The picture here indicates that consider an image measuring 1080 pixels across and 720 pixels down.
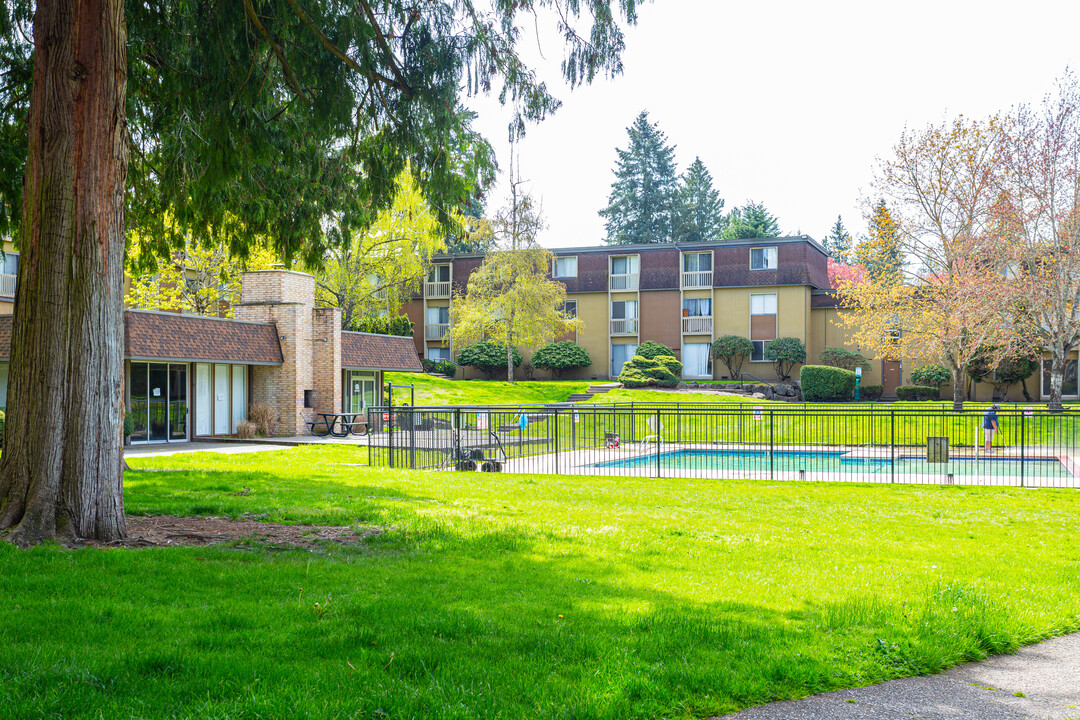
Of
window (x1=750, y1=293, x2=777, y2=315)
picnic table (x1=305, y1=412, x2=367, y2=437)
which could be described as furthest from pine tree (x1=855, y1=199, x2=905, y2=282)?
picnic table (x1=305, y1=412, x2=367, y2=437)

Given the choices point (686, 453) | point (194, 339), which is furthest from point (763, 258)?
point (194, 339)

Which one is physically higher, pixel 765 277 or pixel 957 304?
pixel 765 277

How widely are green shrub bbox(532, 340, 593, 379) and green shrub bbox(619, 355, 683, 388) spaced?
5245 mm

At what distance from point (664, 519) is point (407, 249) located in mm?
32352

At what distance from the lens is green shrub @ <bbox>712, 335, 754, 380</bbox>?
4244cm

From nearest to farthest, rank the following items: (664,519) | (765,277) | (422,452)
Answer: (664,519) < (422,452) < (765,277)

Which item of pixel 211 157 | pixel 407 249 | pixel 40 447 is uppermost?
pixel 407 249

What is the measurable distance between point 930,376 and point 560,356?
1839 cm

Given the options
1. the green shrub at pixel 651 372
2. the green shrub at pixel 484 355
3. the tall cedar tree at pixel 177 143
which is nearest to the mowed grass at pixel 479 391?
the green shrub at pixel 651 372

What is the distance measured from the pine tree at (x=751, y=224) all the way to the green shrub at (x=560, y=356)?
26.6 m

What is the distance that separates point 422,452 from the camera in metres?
17.4

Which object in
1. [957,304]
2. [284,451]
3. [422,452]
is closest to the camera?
[422,452]

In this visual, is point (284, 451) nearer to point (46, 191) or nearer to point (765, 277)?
point (46, 191)

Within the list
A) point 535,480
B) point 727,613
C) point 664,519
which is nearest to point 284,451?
point 535,480
